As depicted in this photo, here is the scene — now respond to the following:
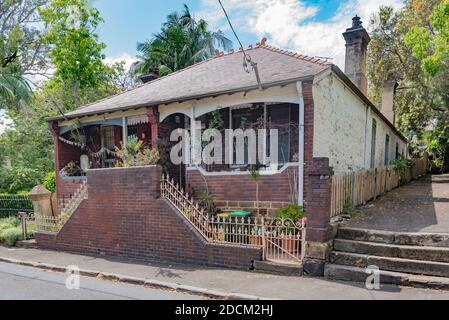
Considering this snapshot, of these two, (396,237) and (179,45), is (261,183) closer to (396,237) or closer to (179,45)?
(396,237)

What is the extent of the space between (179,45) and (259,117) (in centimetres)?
1668

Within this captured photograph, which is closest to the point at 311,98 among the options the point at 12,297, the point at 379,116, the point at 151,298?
the point at 151,298

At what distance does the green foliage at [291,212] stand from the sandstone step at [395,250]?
1073 mm

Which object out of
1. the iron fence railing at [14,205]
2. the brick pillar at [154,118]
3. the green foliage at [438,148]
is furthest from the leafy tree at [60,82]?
the green foliage at [438,148]

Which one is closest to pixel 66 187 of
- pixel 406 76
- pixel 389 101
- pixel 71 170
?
pixel 71 170

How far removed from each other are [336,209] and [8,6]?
88.8ft

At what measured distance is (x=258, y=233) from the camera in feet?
21.2

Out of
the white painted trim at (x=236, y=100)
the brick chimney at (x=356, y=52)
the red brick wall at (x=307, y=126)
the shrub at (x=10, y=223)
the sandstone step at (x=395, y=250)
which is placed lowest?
the shrub at (x=10, y=223)

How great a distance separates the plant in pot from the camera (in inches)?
244

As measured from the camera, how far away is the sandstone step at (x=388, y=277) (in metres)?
4.90

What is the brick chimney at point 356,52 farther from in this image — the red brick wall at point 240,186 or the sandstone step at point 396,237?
the sandstone step at point 396,237

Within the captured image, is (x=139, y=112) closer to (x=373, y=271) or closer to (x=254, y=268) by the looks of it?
(x=254, y=268)

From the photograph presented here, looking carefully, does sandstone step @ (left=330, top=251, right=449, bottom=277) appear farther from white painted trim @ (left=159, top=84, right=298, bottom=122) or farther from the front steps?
white painted trim @ (left=159, top=84, right=298, bottom=122)

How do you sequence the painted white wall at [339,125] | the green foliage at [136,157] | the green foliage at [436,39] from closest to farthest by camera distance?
the painted white wall at [339,125] < the green foliage at [136,157] < the green foliage at [436,39]
